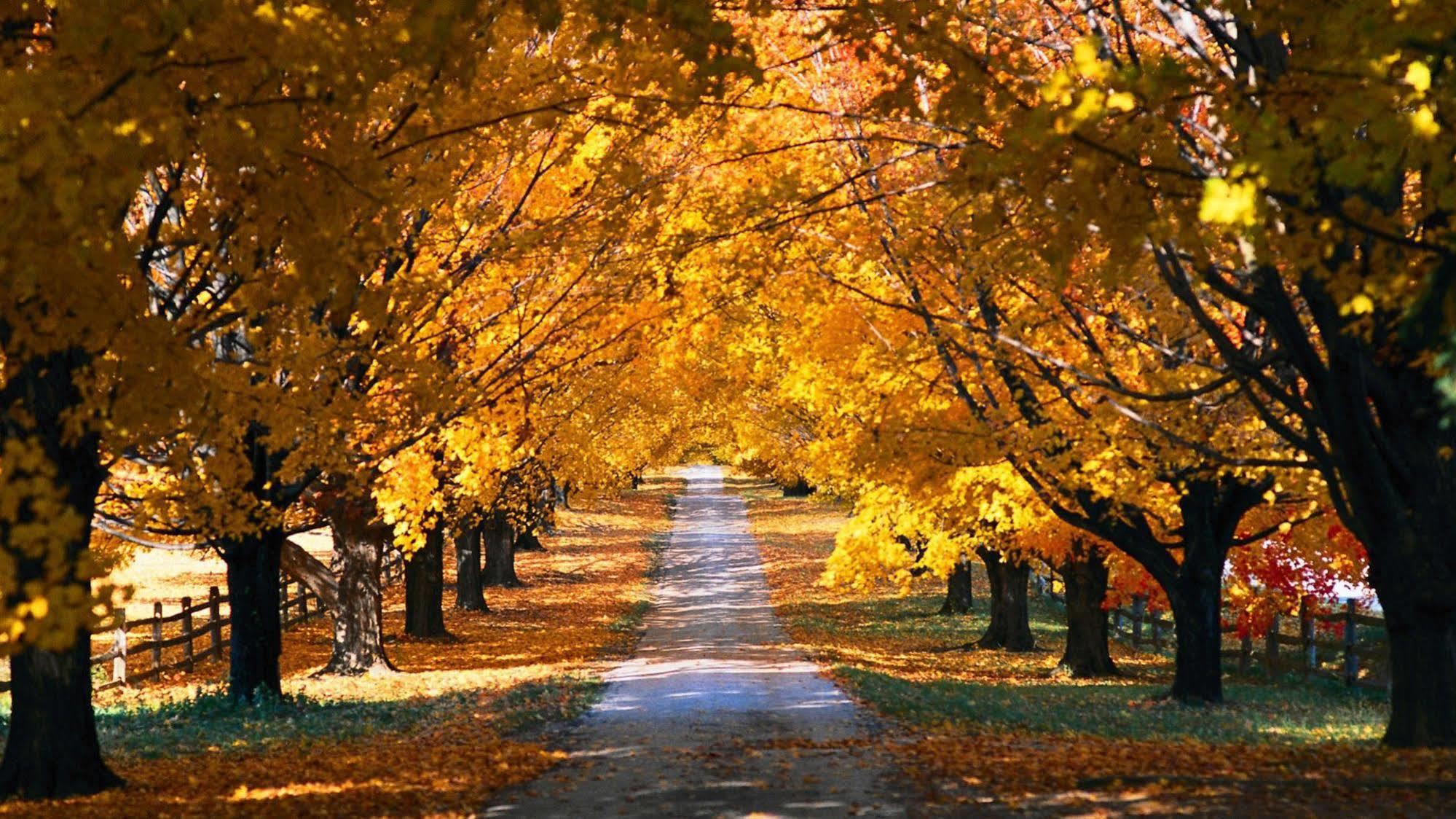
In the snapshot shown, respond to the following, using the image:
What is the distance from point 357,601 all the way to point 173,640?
334cm

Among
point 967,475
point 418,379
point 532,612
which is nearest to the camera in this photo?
point 418,379

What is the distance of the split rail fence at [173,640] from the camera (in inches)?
773

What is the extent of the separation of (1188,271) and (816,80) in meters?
4.19

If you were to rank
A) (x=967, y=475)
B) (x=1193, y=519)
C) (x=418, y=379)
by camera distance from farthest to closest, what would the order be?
1. (x=967, y=475)
2. (x=1193, y=519)
3. (x=418, y=379)

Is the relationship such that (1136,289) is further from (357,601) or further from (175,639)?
Result: (175,639)

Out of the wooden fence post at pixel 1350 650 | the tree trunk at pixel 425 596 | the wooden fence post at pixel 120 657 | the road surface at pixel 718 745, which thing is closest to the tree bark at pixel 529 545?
the tree trunk at pixel 425 596

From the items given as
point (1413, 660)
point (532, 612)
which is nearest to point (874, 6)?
point (1413, 660)

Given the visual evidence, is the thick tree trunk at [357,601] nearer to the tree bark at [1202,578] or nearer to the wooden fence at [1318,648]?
the tree bark at [1202,578]

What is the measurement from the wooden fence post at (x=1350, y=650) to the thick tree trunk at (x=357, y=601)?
1404 centimetres

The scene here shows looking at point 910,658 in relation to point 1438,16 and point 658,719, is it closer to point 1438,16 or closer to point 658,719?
point 658,719

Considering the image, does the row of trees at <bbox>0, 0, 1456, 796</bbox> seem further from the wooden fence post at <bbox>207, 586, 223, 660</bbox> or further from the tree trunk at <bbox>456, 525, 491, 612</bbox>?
the tree trunk at <bbox>456, 525, 491, 612</bbox>

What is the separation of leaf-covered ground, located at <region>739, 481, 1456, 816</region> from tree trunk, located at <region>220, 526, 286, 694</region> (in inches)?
272

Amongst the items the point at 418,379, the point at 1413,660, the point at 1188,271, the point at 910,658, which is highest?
the point at 1188,271

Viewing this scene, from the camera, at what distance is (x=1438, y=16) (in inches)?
184
